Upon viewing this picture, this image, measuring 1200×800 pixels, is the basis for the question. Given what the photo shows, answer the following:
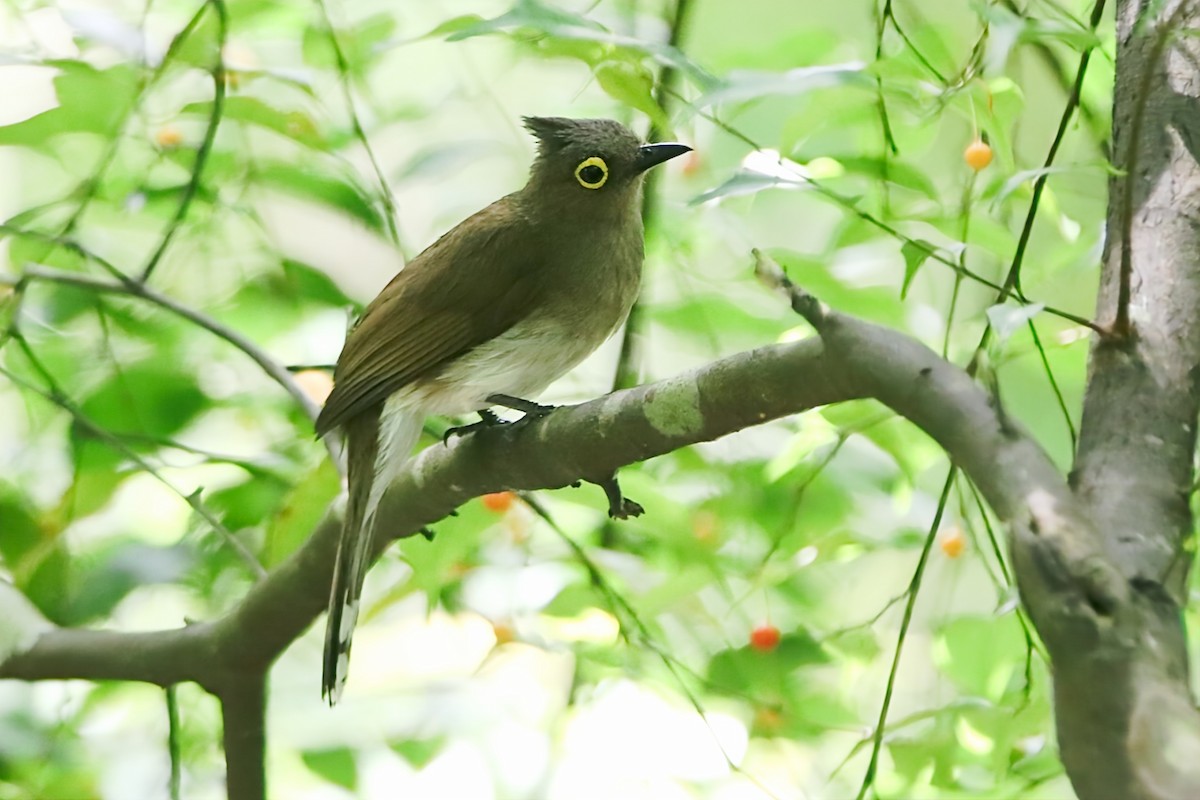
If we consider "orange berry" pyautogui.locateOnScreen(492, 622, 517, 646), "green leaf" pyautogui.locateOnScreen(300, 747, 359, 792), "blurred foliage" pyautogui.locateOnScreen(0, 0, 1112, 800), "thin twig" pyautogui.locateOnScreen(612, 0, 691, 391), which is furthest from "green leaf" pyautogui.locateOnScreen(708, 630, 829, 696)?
"green leaf" pyautogui.locateOnScreen(300, 747, 359, 792)

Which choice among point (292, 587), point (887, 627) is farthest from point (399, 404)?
point (887, 627)

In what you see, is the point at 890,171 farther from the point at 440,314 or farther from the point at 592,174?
the point at 440,314

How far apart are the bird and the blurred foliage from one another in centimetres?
11

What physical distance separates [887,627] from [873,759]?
921 mm

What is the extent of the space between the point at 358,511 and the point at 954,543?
2.45ft

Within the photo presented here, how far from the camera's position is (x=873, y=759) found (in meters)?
1.05

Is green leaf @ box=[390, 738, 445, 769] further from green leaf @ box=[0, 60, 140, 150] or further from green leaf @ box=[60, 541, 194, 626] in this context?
green leaf @ box=[0, 60, 140, 150]

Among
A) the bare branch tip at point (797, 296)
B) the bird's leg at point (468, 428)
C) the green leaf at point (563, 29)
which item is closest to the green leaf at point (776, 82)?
the green leaf at point (563, 29)

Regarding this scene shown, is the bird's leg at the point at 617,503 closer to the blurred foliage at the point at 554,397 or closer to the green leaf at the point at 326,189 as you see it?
the blurred foliage at the point at 554,397

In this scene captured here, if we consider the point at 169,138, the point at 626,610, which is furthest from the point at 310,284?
the point at 626,610

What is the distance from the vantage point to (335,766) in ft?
4.96

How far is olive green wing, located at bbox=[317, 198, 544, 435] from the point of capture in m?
1.31

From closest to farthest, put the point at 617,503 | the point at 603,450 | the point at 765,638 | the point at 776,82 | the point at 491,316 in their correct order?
the point at 776,82 < the point at 603,450 < the point at 617,503 < the point at 491,316 < the point at 765,638

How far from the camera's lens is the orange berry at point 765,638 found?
142 cm
